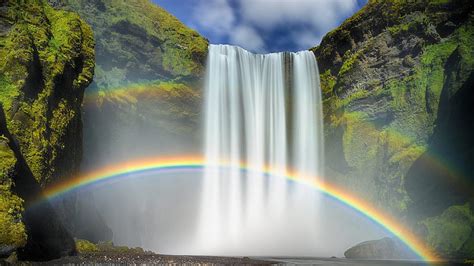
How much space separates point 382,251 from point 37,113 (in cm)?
2512

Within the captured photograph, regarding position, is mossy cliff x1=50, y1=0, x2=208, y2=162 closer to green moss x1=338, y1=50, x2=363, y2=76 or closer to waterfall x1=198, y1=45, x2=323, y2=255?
waterfall x1=198, y1=45, x2=323, y2=255

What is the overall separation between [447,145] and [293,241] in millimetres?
18815

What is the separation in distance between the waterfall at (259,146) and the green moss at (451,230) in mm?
16174

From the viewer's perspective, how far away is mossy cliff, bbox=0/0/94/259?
1847cm

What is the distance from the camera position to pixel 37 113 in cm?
2427

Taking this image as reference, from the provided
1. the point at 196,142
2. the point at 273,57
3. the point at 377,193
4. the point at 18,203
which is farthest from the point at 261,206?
the point at 18,203

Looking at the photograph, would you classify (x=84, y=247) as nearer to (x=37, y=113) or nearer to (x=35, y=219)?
(x=35, y=219)

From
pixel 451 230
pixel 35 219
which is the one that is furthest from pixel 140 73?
pixel 451 230

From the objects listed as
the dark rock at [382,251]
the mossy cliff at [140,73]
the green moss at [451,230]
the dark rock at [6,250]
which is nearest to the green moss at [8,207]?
the dark rock at [6,250]

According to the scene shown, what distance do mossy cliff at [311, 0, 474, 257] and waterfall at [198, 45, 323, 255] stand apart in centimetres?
269

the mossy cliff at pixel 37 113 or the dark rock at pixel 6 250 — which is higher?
the mossy cliff at pixel 37 113

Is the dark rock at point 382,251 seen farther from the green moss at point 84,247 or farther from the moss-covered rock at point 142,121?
the moss-covered rock at point 142,121

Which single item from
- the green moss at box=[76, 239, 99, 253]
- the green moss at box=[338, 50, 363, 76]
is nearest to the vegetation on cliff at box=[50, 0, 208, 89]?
the green moss at box=[338, 50, 363, 76]

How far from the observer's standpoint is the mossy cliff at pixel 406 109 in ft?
118
